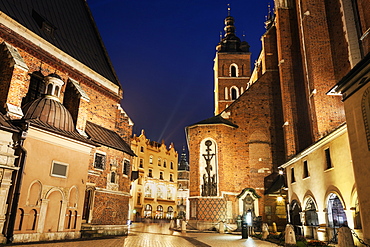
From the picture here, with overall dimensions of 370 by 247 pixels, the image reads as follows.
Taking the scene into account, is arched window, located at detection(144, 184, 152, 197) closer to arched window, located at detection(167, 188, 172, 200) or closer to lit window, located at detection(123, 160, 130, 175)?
arched window, located at detection(167, 188, 172, 200)

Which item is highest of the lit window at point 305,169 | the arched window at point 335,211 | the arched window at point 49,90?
the arched window at point 49,90

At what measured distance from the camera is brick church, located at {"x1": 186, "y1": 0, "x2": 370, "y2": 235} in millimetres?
19297

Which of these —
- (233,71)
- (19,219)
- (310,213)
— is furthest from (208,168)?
(233,71)

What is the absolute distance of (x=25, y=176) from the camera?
458 inches

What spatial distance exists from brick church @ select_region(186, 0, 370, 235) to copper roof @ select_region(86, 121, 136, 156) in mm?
7971

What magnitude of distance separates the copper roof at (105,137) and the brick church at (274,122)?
797 centimetres

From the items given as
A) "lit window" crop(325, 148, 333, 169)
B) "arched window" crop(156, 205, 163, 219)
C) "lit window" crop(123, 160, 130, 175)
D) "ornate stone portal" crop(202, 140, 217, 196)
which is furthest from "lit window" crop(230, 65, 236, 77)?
"lit window" crop(325, 148, 333, 169)

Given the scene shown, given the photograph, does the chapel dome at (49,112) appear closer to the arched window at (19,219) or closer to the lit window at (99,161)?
the lit window at (99,161)

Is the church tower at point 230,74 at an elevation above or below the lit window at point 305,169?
above

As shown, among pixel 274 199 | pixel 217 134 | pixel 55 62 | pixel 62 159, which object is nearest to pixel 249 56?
pixel 217 134

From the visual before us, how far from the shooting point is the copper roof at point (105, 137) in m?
16.6

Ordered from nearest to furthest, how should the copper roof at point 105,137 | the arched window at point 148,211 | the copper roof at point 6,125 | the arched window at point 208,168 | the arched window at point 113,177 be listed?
1. the copper roof at point 6,125
2. the copper roof at point 105,137
3. the arched window at point 113,177
4. the arched window at point 208,168
5. the arched window at point 148,211

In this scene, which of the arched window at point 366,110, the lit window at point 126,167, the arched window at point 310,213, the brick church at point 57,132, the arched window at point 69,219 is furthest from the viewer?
the lit window at point 126,167

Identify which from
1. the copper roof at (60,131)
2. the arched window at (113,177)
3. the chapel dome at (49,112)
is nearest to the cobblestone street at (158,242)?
the arched window at (113,177)
